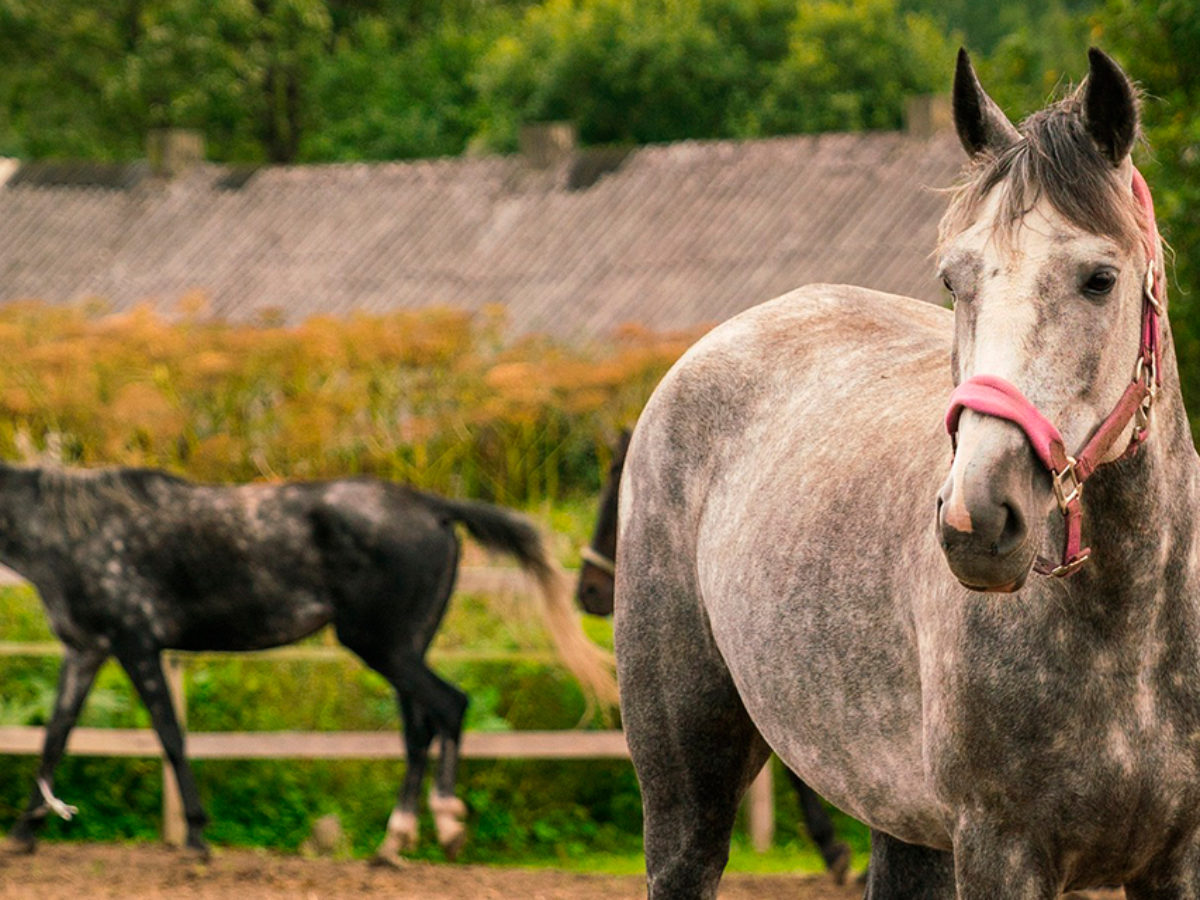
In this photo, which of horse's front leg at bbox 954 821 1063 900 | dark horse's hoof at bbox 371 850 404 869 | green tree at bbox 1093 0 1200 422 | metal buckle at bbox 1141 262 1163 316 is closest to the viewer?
metal buckle at bbox 1141 262 1163 316

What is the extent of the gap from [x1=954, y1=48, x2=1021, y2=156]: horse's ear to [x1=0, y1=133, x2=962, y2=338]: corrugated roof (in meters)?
17.6

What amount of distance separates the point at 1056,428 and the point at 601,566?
17.3ft

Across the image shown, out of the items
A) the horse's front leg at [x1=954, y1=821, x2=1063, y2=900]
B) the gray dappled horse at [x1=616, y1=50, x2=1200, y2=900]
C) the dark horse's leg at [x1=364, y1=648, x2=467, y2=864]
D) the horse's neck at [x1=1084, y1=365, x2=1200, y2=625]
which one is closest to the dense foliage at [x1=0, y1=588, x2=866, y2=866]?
the dark horse's leg at [x1=364, y1=648, x2=467, y2=864]

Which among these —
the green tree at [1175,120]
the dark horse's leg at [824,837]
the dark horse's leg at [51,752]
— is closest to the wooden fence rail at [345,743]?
the dark horse's leg at [51,752]

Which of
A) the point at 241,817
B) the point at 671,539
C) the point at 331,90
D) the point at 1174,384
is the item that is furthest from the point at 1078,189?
the point at 331,90

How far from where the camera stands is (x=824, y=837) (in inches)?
274

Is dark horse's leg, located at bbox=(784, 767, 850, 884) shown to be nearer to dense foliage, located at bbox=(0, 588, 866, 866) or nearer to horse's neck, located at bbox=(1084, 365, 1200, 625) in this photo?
dense foliage, located at bbox=(0, 588, 866, 866)

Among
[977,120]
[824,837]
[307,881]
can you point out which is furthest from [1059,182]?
Result: [307,881]

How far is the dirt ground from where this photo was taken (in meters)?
6.85

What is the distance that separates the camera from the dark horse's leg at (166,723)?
7.59m

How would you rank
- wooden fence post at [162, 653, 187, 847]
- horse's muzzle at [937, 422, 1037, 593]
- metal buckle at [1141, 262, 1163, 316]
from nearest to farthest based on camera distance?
horse's muzzle at [937, 422, 1037, 593] < metal buckle at [1141, 262, 1163, 316] < wooden fence post at [162, 653, 187, 847]

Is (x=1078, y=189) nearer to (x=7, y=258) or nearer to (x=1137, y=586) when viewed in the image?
(x=1137, y=586)

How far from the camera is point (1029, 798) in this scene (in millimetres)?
2496

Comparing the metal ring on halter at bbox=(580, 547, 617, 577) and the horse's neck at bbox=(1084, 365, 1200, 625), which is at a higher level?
the horse's neck at bbox=(1084, 365, 1200, 625)
